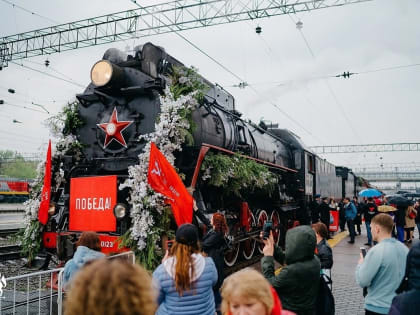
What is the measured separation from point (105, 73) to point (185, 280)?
175 inches

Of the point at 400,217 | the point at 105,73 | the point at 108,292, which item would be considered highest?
the point at 105,73

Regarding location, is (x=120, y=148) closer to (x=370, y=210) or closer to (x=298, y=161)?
(x=370, y=210)

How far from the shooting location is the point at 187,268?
9.15 ft

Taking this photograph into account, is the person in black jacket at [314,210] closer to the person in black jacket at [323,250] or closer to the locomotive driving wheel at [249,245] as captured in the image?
the locomotive driving wheel at [249,245]

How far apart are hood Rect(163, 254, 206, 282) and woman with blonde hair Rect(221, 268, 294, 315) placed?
0.92m

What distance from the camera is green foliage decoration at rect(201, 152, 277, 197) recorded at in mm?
6277

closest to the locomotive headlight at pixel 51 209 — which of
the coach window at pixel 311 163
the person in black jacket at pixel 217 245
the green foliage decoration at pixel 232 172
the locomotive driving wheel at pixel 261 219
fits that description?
the green foliage decoration at pixel 232 172

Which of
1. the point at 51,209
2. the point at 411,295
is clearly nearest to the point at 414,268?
the point at 411,295

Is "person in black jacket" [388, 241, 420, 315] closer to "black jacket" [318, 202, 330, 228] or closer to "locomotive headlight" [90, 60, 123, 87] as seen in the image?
"locomotive headlight" [90, 60, 123, 87]

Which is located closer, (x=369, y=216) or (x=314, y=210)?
(x=369, y=216)

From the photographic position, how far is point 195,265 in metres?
2.89

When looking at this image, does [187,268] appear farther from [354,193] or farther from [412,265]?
[354,193]

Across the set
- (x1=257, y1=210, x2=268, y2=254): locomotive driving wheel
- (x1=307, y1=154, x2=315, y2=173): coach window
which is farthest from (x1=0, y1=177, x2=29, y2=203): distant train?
(x1=257, y1=210, x2=268, y2=254): locomotive driving wheel

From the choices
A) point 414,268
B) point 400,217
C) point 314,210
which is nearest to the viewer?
point 414,268
